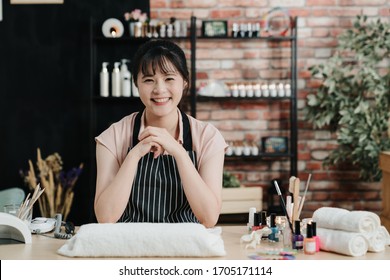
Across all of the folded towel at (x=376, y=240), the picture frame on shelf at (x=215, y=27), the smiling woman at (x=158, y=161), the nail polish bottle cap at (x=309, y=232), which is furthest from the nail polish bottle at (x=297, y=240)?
the picture frame on shelf at (x=215, y=27)

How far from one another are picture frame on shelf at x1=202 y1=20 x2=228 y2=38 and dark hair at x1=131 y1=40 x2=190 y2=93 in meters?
3.30

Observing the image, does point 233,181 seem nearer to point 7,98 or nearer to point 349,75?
point 349,75

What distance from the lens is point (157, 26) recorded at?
536cm

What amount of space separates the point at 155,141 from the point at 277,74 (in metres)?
3.66

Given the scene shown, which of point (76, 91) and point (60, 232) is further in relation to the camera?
point (76, 91)

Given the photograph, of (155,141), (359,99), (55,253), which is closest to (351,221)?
(155,141)

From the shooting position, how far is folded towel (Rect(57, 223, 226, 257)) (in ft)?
5.51

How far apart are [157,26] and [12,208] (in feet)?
11.2

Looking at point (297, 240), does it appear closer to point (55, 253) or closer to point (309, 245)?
point (309, 245)

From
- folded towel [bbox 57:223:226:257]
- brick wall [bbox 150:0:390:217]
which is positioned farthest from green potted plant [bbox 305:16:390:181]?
folded towel [bbox 57:223:226:257]

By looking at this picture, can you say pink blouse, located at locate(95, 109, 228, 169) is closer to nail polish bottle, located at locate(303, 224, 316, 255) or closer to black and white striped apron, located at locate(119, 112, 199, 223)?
black and white striped apron, located at locate(119, 112, 199, 223)

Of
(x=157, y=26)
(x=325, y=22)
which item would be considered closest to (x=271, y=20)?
(x=325, y=22)

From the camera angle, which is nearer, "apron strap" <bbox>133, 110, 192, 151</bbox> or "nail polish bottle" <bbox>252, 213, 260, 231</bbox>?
"nail polish bottle" <bbox>252, 213, 260, 231</bbox>
